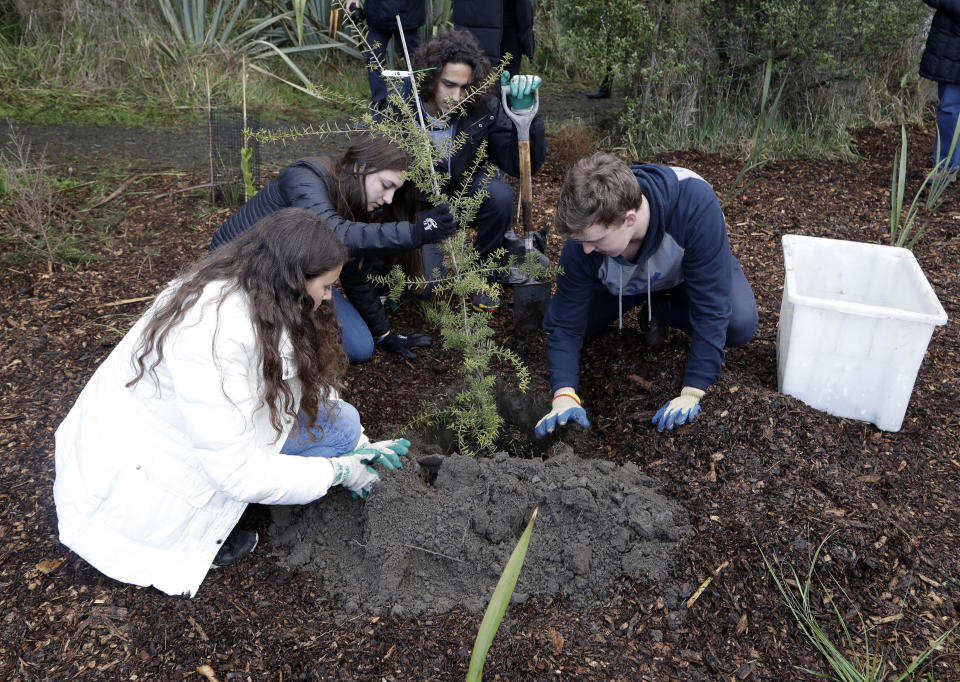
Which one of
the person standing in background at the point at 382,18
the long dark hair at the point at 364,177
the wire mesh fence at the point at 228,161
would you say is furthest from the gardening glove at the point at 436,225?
the person standing in background at the point at 382,18

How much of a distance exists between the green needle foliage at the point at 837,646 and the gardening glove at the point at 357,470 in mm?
1157

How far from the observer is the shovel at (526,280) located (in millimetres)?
3260

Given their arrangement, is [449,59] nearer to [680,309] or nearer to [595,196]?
[595,196]

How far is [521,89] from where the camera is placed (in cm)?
318

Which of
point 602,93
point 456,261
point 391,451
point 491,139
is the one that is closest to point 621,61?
point 602,93

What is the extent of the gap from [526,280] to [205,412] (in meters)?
1.91

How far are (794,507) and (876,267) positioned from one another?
1170 mm

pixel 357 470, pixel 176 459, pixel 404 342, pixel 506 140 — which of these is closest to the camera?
pixel 176 459

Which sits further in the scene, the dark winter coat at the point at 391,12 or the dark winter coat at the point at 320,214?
the dark winter coat at the point at 391,12

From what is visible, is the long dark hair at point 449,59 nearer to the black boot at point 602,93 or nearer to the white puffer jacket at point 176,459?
the white puffer jacket at point 176,459

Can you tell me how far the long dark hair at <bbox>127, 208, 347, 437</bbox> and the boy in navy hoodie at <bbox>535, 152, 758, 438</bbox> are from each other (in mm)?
844

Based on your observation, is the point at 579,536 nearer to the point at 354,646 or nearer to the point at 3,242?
the point at 354,646

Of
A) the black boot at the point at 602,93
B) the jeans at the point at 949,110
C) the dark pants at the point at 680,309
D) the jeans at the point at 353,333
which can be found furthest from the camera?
the black boot at the point at 602,93

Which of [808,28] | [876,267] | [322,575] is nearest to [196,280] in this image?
[322,575]
